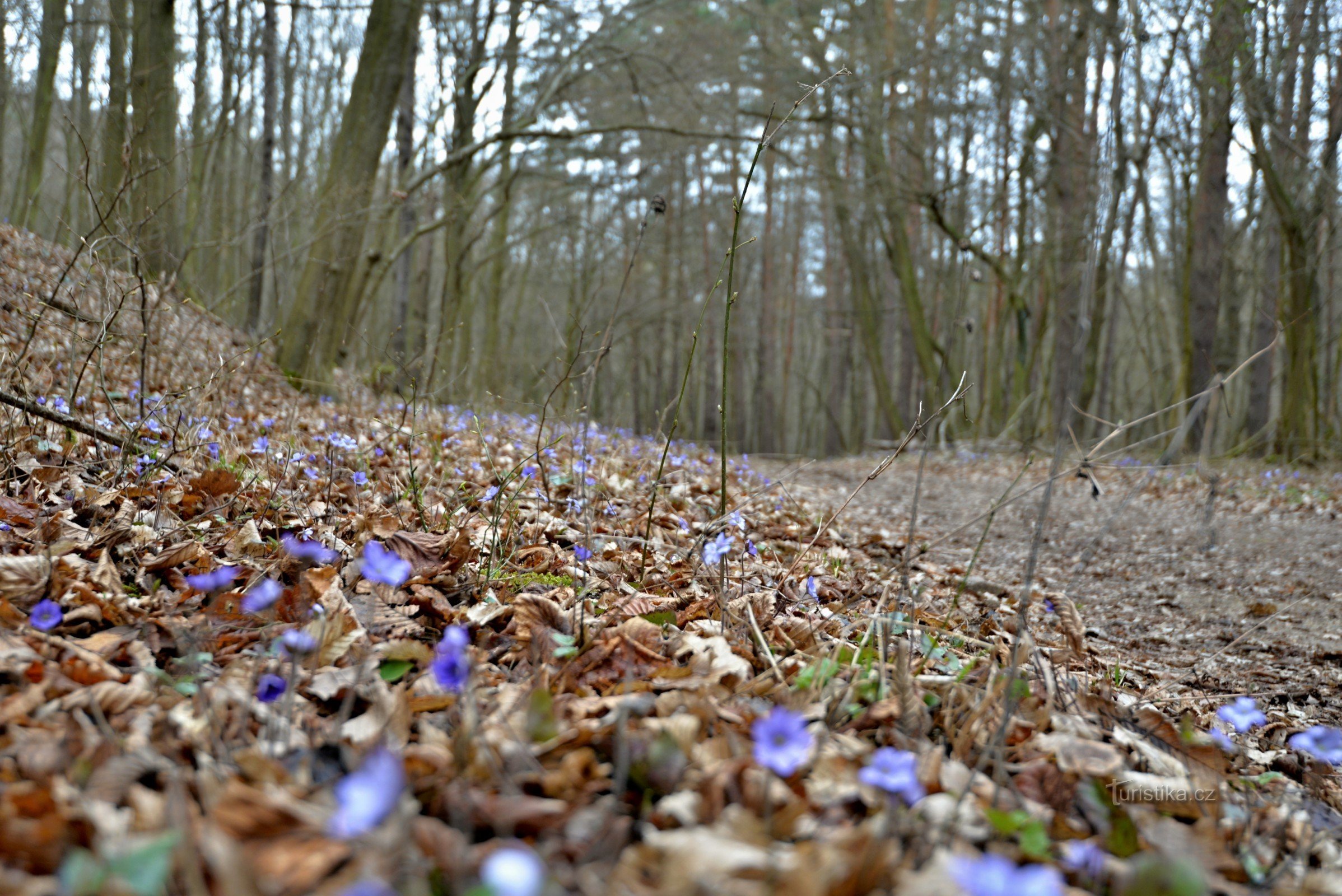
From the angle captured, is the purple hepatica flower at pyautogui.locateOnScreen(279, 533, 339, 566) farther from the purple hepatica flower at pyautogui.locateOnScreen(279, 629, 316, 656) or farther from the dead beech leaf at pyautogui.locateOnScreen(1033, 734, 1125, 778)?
the dead beech leaf at pyautogui.locateOnScreen(1033, 734, 1125, 778)

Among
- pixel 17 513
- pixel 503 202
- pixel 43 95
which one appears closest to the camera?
pixel 17 513

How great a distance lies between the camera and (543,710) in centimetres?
124

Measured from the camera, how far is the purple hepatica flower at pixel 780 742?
3.32ft

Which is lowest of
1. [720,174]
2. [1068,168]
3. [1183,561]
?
[1183,561]

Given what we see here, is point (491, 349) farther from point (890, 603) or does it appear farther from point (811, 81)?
point (890, 603)

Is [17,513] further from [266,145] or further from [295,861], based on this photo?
[266,145]

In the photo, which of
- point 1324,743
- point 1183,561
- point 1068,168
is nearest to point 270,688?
point 1324,743

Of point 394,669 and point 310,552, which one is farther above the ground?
point 310,552

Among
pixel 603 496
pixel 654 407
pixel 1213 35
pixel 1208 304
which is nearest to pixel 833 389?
pixel 654 407

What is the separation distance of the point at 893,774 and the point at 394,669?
1012 millimetres

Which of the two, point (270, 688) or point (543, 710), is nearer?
point (543, 710)

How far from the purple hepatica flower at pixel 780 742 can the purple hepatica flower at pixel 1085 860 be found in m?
0.38

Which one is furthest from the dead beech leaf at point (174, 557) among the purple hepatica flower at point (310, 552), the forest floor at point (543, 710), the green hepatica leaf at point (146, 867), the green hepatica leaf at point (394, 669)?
the green hepatica leaf at point (146, 867)

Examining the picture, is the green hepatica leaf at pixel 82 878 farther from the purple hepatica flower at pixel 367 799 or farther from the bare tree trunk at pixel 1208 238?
the bare tree trunk at pixel 1208 238
